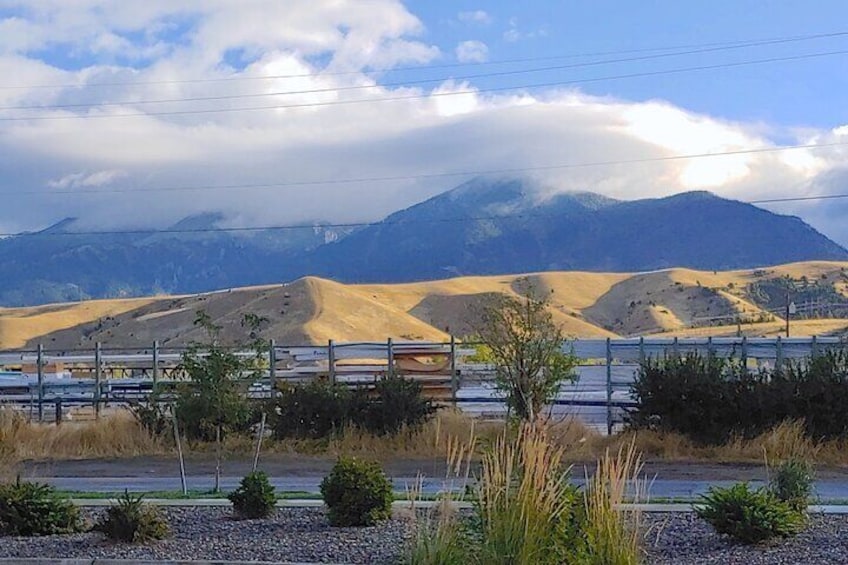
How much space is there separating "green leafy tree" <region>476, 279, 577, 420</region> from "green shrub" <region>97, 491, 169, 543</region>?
349 inches

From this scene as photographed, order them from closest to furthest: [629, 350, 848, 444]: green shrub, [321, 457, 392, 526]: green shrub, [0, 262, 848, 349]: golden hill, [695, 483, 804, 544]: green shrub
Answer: [695, 483, 804, 544]: green shrub
[321, 457, 392, 526]: green shrub
[629, 350, 848, 444]: green shrub
[0, 262, 848, 349]: golden hill

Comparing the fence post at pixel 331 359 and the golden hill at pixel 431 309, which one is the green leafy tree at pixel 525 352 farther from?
the golden hill at pixel 431 309

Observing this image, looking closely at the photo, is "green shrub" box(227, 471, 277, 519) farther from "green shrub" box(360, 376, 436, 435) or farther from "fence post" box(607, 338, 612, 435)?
"fence post" box(607, 338, 612, 435)

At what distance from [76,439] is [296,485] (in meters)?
6.94

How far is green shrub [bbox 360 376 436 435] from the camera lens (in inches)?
849

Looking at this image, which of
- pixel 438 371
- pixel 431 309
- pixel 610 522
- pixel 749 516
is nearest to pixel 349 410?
pixel 438 371

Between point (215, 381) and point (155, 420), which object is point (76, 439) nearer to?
point (155, 420)

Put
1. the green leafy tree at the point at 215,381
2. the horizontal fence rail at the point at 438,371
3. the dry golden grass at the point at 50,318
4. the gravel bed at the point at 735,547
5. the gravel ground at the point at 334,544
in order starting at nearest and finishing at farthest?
the gravel bed at the point at 735,547, the gravel ground at the point at 334,544, the green leafy tree at the point at 215,381, the horizontal fence rail at the point at 438,371, the dry golden grass at the point at 50,318

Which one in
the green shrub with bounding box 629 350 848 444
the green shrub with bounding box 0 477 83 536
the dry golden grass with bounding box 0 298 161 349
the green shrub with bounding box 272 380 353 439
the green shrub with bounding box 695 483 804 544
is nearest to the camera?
the green shrub with bounding box 695 483 804 544

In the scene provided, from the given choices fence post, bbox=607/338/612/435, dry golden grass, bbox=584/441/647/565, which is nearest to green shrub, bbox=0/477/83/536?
→ dry golden grass, bbox=584/441/647/565

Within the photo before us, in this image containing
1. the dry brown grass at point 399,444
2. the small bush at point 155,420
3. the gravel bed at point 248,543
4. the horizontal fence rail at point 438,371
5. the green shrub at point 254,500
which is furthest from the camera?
the horizontal fence rail at point 438,371

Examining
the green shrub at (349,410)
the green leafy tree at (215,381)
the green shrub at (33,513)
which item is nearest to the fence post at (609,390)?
the green shrub at (349,410)

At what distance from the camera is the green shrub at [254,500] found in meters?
11.8

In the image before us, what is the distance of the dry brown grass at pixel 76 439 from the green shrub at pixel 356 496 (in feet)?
36.0
